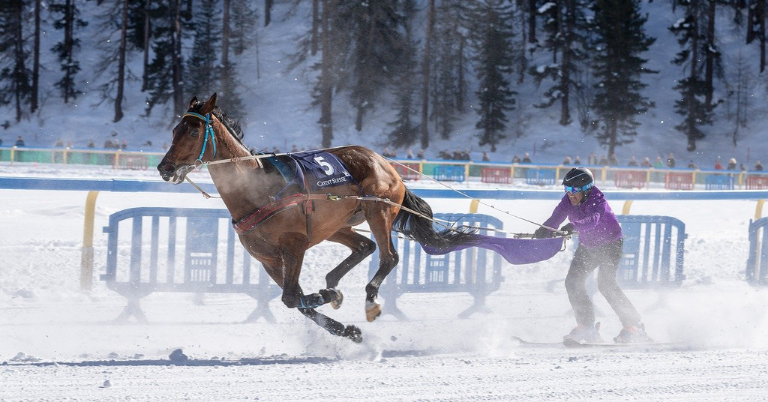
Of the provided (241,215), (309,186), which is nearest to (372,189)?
(309,186)

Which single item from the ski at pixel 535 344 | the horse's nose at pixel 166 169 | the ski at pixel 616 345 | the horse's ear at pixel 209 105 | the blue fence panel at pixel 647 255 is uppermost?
the horse's ear at pixel 209 105

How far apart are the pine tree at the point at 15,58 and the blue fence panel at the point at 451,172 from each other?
2889 centimetres

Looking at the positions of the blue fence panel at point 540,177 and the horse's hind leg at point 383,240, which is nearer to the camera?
the horse's hind leg at point 383,240

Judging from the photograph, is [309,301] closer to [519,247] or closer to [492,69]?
[519,247]

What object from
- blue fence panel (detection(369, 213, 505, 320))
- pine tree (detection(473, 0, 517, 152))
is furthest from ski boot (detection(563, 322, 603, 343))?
pine tree (detection(473, 0, 517, 152))

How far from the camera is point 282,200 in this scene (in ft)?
21.1

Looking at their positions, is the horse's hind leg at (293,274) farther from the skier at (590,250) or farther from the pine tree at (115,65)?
the pine tree at (115,65)

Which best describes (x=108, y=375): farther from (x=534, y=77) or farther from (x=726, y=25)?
(x=726, y=25)

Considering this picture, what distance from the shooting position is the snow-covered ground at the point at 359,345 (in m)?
5.34

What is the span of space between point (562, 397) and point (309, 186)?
2699mm

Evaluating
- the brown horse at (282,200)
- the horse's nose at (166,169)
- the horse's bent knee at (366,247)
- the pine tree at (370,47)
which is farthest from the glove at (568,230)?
the pine tree at (370,47)

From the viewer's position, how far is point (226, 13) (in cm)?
4409

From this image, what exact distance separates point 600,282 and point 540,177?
19.6 metres

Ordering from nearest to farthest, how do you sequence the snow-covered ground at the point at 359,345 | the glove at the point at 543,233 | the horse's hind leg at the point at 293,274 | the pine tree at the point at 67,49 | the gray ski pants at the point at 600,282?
1. the snow-covered ground at the point at 359,345
2. the horse's hind leg at the point at 293,274
3. the gray ski pants at the point at 600,282
4. the glove at the point at 543,233
5. the pine tree at the point at 67,49
